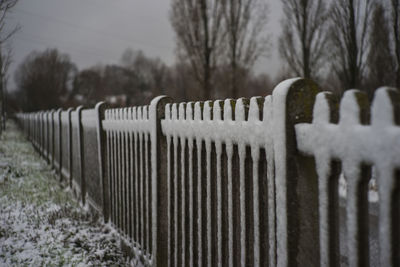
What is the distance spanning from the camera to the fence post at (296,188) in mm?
1382

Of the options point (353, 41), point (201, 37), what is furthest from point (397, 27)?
point (201, 37)

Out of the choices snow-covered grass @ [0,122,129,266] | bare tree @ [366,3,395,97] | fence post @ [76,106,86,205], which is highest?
bare tree @ [366,3,395,97]

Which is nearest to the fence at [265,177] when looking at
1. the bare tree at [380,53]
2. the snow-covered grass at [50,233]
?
the snow-covered grass at [50,233]

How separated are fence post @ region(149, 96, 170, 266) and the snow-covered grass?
86cm

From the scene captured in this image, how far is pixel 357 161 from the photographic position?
3.62ft

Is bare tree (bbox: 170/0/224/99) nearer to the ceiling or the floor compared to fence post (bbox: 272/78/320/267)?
nearer to the ceiling

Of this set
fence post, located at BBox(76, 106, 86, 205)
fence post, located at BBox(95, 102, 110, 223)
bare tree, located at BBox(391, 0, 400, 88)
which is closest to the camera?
fence post, located at BBox(95, 102, 110, 223)

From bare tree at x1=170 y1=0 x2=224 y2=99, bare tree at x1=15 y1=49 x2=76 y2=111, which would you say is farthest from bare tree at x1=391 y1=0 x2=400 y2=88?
bare tree at x1=15 y1=49 x2=76 y2=111

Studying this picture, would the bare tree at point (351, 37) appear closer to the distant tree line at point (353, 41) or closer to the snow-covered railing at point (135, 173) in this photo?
the distant tree line at point (353, 41)

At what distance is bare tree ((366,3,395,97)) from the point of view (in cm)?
1053

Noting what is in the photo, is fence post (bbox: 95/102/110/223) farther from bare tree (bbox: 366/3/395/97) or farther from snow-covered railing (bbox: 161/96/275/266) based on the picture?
bare tree (bbox: 366/3/395/97)

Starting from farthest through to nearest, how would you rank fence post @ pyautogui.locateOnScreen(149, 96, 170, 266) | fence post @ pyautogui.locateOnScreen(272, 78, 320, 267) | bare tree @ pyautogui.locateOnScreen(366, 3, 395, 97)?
1. bare tree @ pyautogui.locateOnScreen(366, 3, 395, 97)
2. fence post @ pyautogui.locateOnScreen(149, 96, 170, 266)
3. fence post @ pyautogui.locateOnScreen(272, 78, 320, 267)

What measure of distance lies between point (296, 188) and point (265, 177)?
0.87 ft

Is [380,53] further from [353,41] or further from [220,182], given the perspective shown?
[220,182]
